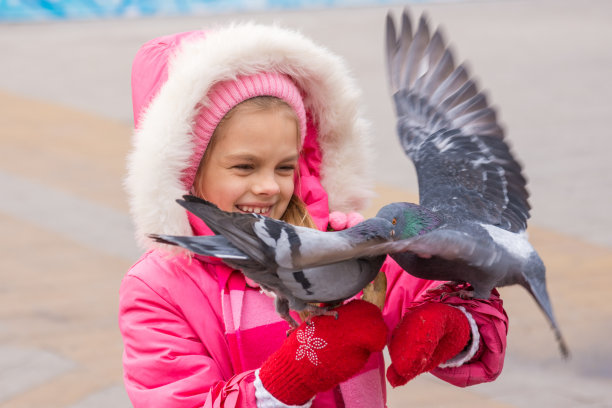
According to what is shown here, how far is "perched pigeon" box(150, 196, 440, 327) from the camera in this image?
4.97ft

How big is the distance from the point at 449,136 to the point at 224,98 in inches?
24.6

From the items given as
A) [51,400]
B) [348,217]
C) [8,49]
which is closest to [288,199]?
[348,217]

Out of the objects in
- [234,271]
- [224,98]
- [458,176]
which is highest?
[224,98]

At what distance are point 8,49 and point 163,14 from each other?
11.0 ft

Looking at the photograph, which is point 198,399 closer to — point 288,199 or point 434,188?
point 288,199

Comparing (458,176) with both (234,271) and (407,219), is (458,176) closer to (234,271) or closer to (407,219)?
(407,219)

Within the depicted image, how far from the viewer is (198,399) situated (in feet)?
6.01

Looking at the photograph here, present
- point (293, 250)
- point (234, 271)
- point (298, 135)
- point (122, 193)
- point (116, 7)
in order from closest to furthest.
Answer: point (293, 250), point (234, 271), point (298, 135), point (122, 193), point (116, 7)

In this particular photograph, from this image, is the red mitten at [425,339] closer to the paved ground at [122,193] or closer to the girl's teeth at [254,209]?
the girl's teeth at [254,209]

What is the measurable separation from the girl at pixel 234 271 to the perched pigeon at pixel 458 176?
0.57 feet

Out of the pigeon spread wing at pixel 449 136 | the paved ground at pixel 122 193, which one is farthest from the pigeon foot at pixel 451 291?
the paved ground at pixel 122 193

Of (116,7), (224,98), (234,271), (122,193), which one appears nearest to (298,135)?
(224,98)

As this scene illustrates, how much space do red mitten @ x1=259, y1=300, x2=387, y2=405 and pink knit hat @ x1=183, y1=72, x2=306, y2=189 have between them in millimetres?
574

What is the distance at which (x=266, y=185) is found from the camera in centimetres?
199
